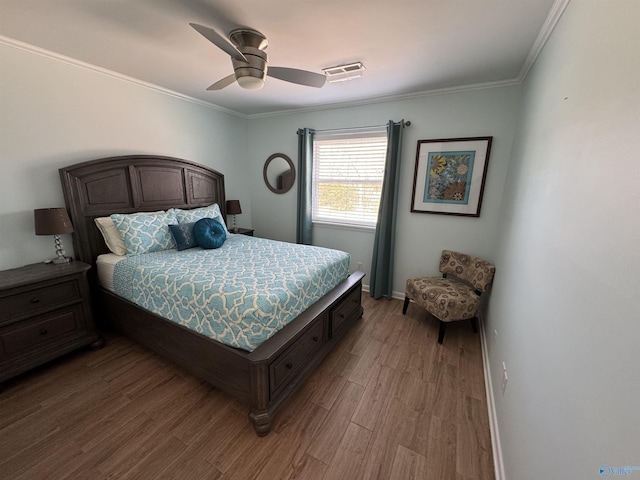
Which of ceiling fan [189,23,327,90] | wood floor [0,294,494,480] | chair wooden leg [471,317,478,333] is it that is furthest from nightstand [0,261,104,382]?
chair wooden leg [471,317,478,333]

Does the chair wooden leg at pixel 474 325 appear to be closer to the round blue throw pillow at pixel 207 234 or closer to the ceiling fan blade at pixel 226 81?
the round blue throw pillow at pixel 207 234

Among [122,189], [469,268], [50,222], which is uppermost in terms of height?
[122,189]

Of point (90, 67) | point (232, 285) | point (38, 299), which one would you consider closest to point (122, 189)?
point (90, 67)

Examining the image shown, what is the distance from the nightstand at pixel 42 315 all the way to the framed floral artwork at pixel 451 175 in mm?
3518

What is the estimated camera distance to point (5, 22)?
173cm

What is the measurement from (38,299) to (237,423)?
71.4 inches

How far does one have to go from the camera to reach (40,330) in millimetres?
1982

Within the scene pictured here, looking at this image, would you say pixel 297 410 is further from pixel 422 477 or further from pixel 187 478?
pixel 422 477

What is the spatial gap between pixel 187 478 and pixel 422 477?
4.12 ft

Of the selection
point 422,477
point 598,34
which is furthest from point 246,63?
point 422,477

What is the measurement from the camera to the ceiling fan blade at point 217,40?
140 cm

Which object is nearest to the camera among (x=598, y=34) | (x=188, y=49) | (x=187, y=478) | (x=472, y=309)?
(x=598, y=34)

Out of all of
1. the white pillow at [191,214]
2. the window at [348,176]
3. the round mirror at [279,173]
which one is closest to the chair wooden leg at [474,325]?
the window at [348,176]

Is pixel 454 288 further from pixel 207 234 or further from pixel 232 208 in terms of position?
pixel 232 208
